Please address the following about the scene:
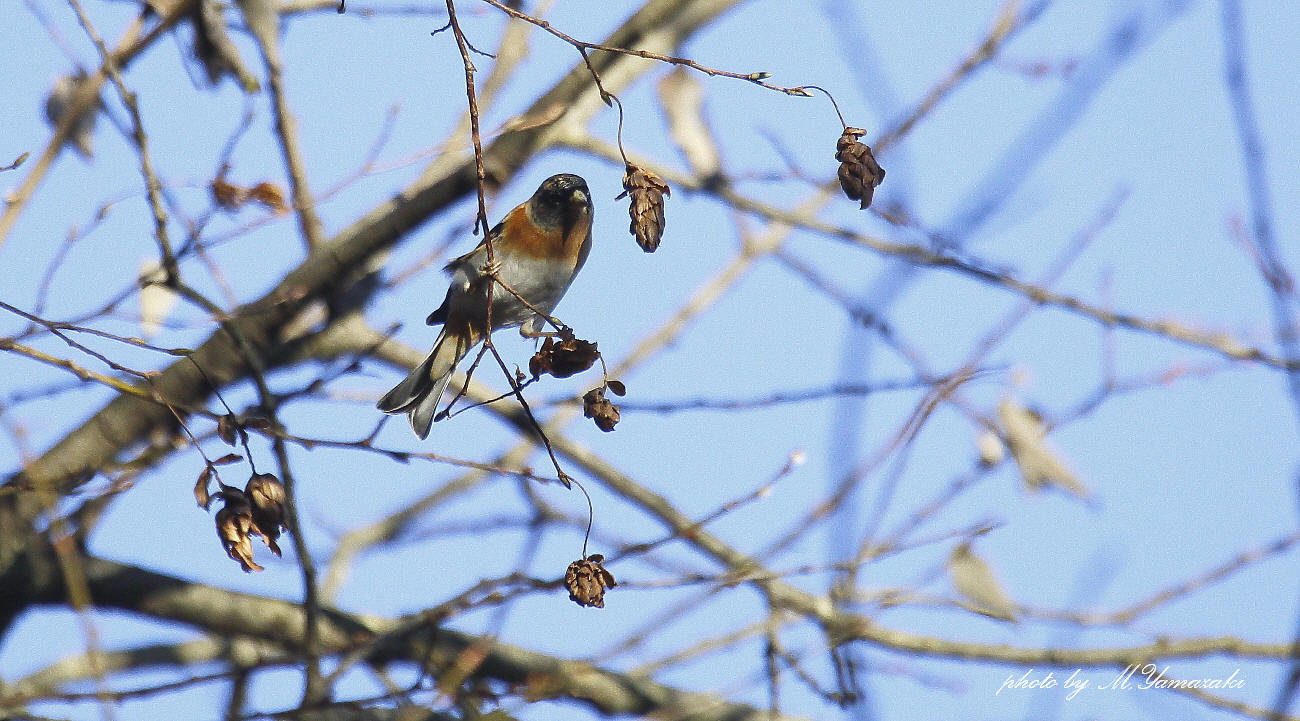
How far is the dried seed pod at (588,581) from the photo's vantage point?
1830 mm

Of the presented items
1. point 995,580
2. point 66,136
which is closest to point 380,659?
point 66,136

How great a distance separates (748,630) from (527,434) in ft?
3.85


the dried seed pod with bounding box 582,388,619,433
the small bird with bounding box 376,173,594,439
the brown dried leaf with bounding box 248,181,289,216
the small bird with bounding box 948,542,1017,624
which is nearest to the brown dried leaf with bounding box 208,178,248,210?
the brown dried leaf with bounding box 248,181,289,216

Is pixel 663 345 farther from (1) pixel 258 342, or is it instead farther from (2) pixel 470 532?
(1) pixel 258 342

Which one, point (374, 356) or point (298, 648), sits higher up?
Result: point (374, 356)

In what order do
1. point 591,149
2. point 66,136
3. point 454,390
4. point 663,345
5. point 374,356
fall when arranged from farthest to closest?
point 663,345
point 591,149
point 374,356
point 454,390
point 66,136

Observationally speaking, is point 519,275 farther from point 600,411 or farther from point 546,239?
point 600,411

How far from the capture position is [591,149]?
12.5 ft

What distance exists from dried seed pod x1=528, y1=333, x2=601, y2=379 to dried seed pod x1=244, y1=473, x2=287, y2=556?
1.63 ft

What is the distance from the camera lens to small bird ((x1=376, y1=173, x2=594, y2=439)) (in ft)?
9.89

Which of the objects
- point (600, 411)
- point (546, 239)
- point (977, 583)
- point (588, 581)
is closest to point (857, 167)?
point (600, 411)

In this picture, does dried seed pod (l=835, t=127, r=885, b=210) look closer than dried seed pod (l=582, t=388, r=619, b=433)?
Yes

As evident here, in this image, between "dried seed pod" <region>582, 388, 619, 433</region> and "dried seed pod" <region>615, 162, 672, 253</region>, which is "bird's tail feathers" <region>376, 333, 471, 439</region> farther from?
A: "dried seed pod" <region>615, 162, 672, 253</region>

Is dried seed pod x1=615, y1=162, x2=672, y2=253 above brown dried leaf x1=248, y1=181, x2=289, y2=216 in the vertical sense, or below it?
below
